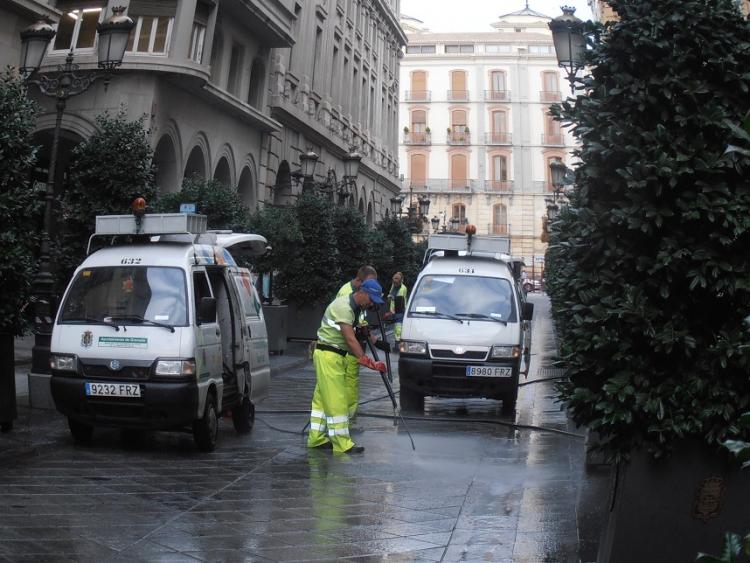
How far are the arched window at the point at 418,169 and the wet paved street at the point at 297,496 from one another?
230ft

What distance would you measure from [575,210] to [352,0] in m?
41.3

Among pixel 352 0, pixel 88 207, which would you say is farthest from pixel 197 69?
pixel 352 0

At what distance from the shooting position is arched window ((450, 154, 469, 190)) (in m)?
81.4

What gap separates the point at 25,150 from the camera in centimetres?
962

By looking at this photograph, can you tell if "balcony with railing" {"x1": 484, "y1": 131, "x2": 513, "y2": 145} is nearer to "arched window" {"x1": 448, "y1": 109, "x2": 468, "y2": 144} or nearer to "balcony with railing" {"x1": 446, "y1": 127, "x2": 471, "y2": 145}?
"balcony with railing" {"x1": 446, "y1": 127, "x2": 471, "y2": 145}

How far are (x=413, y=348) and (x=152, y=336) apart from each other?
437 cm

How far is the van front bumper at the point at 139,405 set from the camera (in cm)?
953

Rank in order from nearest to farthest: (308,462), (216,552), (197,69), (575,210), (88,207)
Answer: (575,210) < (216,552) < (308,462) < (88,207) < (197,69)

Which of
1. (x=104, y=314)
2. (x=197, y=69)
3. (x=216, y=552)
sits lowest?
(x=216, y=552)

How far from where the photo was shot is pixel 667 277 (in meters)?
5.09

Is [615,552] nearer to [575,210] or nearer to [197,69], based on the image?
[575,210]

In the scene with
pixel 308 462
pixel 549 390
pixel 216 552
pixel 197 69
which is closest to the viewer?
pixel 216 552

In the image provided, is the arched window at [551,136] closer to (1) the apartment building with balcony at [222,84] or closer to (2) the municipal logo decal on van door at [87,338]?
(1) the apartment building with balcony at [222,84]

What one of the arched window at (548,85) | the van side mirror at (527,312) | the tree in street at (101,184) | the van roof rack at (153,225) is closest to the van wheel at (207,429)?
the van roof rack at (153,225)
